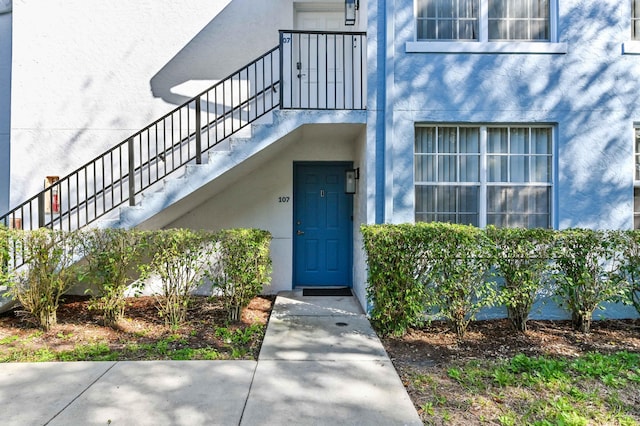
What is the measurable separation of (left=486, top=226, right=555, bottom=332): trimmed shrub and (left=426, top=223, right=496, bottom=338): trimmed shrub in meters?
0.18

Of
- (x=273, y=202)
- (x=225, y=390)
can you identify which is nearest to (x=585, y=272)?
(x=225, y=390)

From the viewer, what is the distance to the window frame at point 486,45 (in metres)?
5.30

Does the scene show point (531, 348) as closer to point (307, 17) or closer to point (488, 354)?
point (488, 354)

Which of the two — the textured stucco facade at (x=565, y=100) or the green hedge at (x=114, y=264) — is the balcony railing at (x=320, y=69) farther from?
the green hedge at (x=114, y=264)

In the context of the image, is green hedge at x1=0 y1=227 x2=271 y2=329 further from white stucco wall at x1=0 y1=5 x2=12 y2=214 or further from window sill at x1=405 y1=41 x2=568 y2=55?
window sill at x1=405 y1=41 x2=568 y2=55

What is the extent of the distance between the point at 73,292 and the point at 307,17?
628cm

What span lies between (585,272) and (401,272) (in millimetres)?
2285

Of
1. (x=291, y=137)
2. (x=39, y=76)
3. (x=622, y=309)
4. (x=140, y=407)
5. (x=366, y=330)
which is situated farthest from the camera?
(x=39, y=76)

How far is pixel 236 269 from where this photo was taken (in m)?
4.93

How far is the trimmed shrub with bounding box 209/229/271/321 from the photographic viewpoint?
16.1ft

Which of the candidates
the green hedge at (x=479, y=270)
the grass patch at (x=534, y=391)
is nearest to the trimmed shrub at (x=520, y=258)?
the green hedge at (x=479, y=270)

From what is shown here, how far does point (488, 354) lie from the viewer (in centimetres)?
412

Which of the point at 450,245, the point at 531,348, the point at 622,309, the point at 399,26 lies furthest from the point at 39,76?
the point at 622,309

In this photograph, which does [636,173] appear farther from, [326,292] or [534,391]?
[326,292]
